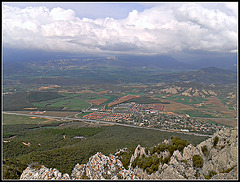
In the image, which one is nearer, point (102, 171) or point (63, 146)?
point (102, 171)

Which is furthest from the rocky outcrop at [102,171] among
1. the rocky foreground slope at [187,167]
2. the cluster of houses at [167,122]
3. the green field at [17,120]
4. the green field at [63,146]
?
the green field at [17,120]

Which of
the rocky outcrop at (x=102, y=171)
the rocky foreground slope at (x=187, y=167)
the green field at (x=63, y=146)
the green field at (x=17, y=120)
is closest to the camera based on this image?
the rocky foreground slope at (x=187, y=167)

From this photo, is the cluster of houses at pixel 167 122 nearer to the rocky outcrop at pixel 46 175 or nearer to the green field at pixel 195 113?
the green field at pixel 195 113

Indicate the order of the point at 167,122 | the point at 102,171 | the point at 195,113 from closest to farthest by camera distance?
the point at 102,171 < the point at 167,122 < the point at 195,113

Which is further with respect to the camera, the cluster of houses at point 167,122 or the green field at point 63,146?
the cluster of houses at point 167,122

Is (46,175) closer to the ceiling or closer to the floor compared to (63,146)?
closer to the ceiling

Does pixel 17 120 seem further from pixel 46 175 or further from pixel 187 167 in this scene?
pixel 187 167

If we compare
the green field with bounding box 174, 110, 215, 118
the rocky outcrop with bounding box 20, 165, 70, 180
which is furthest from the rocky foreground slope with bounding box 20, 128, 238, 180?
the green field with bounding box 174, 110, 215, 118

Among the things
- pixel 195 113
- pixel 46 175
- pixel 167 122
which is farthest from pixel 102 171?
pixel 195 113

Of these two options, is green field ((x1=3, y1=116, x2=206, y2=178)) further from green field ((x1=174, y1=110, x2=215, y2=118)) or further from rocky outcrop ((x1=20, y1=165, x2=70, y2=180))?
green field ((x1=174, y1=110, x2=215, y2=118))
